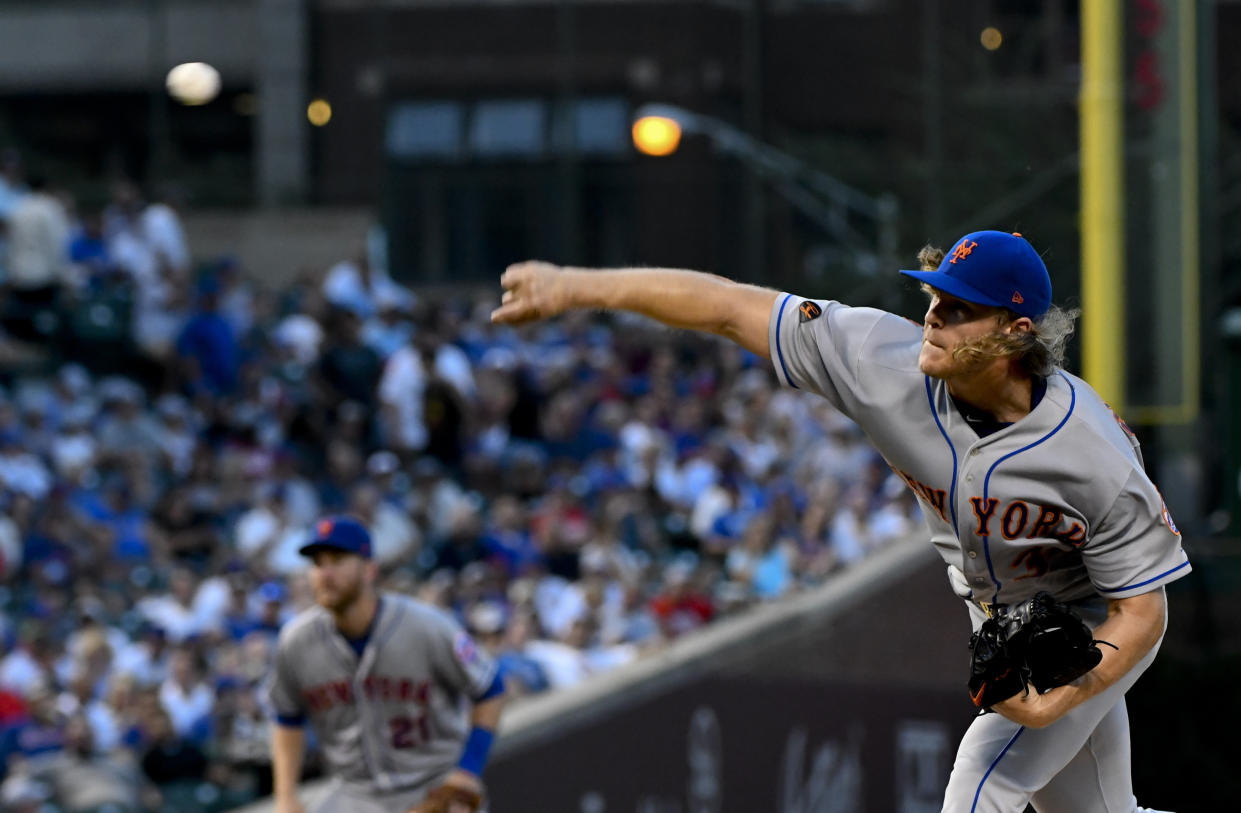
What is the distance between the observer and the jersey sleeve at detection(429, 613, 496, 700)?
20.2ft

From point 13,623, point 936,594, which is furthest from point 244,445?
point 936,594

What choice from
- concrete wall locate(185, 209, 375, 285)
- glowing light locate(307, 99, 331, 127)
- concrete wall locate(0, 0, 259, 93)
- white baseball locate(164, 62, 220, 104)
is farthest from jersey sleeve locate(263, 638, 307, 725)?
A: concrete wall locate(0, 0, 259, 93)

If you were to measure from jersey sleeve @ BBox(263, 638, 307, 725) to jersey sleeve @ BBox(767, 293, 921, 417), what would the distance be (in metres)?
3.02

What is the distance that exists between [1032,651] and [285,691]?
3460 millimetres

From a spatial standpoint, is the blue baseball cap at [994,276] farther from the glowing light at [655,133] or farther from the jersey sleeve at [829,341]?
the glowing light at [655,133]

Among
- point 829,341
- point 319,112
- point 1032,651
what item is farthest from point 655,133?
point 319,112

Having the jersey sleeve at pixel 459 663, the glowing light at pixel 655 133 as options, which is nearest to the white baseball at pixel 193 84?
the glowing light at pixel 655 133

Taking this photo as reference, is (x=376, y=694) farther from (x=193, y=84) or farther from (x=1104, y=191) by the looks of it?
(x=193, y=84)

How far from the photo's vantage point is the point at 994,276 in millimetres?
3562

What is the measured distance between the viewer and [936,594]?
8.30 metres

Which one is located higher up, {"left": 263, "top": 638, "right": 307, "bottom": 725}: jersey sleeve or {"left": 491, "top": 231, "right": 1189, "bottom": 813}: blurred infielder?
{"left": 491, "top": 231, "right": 1189, "bottom": 813}: blurred infielder

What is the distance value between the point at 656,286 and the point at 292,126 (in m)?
23.5

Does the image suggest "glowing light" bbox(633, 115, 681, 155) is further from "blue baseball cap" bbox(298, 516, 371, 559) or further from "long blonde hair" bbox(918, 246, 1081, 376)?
"long blonde hair" bbox(918, 246, 1081, 376)

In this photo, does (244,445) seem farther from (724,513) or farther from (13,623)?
(724,513)
